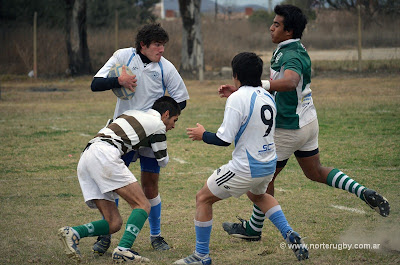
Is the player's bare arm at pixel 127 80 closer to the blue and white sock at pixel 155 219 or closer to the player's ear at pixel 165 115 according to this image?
the player's ear at pixel 165 115

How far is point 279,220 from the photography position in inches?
189

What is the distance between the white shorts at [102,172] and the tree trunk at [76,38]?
2140 centimetres

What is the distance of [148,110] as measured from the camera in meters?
5.16

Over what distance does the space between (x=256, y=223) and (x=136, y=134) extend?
147 cm

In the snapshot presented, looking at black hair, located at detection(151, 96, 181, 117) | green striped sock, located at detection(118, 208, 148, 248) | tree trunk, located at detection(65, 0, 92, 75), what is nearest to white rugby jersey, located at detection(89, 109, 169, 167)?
black hair, located at detection(151, 96, 181, 117)

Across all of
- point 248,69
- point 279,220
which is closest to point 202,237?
point 279,220

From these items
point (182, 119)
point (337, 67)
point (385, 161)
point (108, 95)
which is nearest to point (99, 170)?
point (385, 161)

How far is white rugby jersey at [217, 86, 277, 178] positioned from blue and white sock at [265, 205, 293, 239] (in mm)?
381

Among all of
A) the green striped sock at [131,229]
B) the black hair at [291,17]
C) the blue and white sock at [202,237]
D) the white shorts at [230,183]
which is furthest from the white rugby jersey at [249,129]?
the black hair at [291,17]

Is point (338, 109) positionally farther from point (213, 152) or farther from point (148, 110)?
point (148, 110)

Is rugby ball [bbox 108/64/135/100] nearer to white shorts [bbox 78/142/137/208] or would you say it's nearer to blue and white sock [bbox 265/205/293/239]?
white shorts [bbox 78/142/137/208]

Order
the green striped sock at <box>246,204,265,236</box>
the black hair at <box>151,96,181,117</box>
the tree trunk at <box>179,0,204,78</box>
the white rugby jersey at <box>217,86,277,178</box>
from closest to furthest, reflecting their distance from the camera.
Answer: the white rugby jersey at <box>217,86,277,178</box> → the black hair at <box>151,96,181,117</box> → the green striped sock at <box>246,204,265,236</box> → the tree trunk at <box>179,0,204,78</box>

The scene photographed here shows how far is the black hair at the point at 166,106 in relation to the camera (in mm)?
5148

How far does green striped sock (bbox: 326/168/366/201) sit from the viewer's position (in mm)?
5406
